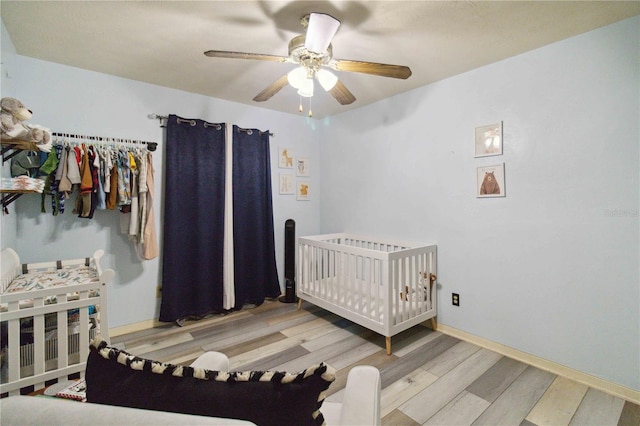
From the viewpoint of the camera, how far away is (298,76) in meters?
1.76

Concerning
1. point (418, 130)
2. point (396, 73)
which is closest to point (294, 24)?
point (396, 73)

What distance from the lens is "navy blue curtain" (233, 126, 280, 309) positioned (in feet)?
10.6

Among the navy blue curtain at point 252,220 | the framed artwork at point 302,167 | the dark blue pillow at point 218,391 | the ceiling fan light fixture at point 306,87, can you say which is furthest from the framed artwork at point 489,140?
the dark blue pillow at point 218,391

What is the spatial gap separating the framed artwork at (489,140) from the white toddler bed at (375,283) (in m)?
0.94

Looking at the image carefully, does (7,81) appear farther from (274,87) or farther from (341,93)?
(341,93)

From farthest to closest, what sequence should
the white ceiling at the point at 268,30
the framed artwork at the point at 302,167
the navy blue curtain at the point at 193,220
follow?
the framed artwork at the point at 302,167 → the navy blue curtain at the point at 193,220 → the white ceiling at the point at 268,30

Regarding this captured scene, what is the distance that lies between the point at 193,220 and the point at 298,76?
6.20 feet

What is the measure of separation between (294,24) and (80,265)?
2266 millimetres

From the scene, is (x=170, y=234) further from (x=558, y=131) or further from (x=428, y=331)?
(x=558, y=131)

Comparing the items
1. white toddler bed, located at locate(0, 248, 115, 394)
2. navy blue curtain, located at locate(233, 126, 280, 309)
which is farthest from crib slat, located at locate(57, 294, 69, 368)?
navy blue curtain, located at locate(233, 126, 280, 309)

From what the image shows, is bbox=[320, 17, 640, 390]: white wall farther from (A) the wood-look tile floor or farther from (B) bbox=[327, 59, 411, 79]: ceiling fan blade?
(B) bbox=[327, 59, 411, 79]: ceiling fan blade

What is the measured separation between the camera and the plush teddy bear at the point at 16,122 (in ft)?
4.13

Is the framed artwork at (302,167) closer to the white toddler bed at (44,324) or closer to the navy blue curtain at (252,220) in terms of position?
the navy blue curtain at (252,220)

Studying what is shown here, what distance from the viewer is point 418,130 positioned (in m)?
2.85
